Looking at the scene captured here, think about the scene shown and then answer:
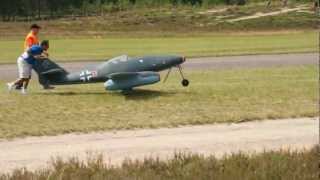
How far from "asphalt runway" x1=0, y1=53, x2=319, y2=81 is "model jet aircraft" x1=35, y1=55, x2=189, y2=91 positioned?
8.71 meters

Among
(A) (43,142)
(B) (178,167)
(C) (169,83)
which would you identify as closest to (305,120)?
(A) (43,142)

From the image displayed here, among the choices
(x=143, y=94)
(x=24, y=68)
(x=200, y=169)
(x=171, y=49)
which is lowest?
(x=171, y=49)

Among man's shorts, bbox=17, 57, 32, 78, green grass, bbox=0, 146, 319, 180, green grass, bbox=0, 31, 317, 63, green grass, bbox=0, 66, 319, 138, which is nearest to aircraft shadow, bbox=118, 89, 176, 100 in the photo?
green grass, bbox=0, 66, 319, 138

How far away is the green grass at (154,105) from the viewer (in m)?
14.3

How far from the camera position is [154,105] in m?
17.2

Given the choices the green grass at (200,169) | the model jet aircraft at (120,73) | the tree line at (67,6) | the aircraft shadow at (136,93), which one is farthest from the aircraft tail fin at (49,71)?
the tree line at (67,6)

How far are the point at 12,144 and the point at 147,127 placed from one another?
8.96 ft

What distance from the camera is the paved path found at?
11043 millimetres

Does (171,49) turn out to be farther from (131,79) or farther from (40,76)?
(131,79)

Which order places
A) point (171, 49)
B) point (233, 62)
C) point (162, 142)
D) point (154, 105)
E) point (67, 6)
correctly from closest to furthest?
point (162, 142), point (154, 105), point (233, 62), point (171, 49), point (67, 6)

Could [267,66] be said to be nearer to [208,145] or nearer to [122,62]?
[122,62]

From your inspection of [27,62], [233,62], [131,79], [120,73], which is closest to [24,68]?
[27,62]

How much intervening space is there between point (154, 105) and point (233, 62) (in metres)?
17.8

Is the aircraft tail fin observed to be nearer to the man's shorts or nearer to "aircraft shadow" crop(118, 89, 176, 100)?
the man's shorts
